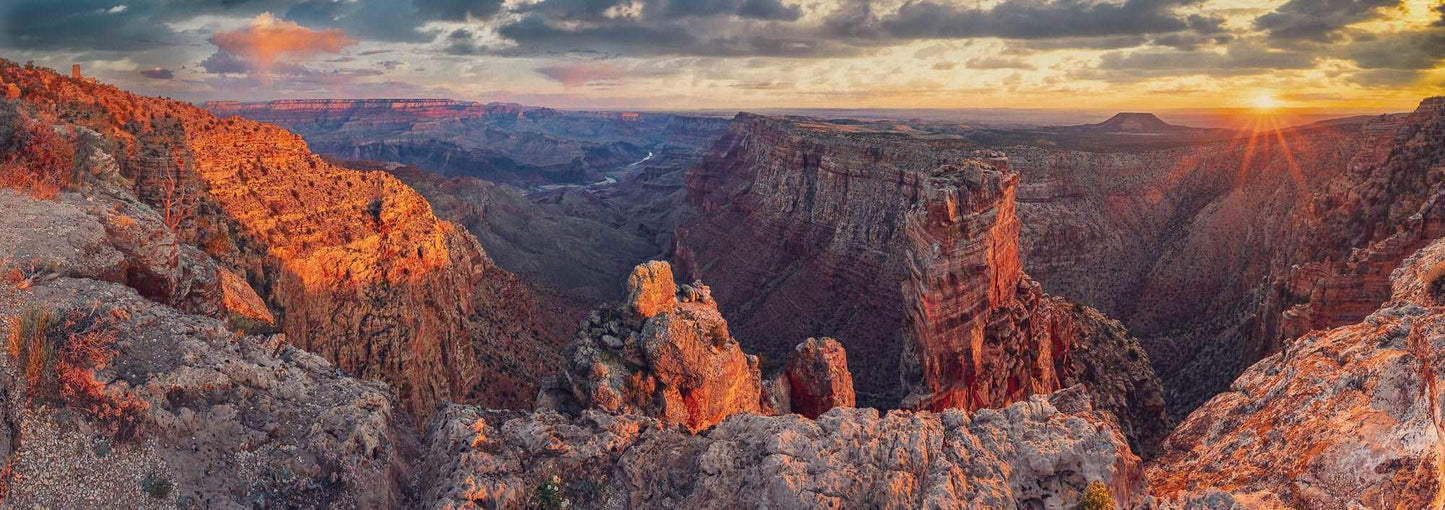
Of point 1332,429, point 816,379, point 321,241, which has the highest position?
point 1332,429

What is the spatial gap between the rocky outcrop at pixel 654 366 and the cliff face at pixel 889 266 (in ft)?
36.8

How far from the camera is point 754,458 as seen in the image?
997 cm

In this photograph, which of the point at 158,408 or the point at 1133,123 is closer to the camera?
the point at 158,408

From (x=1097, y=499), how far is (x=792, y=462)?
3.72 m

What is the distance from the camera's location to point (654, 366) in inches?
724

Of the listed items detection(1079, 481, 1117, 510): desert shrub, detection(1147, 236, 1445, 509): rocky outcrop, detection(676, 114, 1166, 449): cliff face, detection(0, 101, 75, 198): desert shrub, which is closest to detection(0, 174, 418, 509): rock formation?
detection(0, 101, 75, 198): desert shrub

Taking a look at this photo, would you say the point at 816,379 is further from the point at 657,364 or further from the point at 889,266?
the point at 889,266

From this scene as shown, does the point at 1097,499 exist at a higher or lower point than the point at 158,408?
lower

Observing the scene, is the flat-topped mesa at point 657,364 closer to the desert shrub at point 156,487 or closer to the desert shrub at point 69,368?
the desert shrub at point 156,487

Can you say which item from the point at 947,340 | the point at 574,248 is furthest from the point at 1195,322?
the point at 574,248

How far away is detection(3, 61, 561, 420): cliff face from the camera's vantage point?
23.3 m

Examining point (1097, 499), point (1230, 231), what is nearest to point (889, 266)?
point (1230, 231)

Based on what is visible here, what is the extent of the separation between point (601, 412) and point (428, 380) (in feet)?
65.7

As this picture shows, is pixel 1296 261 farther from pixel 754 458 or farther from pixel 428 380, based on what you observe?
pixel 428 380
